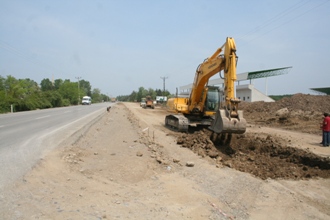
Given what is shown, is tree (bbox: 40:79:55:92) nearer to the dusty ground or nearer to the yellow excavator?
the yellow excavator

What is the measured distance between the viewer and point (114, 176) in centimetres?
601

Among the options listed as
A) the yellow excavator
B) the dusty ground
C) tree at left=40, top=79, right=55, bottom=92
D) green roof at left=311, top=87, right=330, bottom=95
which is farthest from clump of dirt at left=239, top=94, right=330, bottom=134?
tree at left=40, top=79, right=55, bottom=92

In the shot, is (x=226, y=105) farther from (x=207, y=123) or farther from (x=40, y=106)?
(x=40, y=106)

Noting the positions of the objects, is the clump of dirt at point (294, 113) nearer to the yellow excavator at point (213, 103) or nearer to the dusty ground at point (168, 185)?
the yellow excavator at point (213, 103)

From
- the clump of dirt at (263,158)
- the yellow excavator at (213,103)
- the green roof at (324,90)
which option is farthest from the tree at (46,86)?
the clump of dirt at (263,158)

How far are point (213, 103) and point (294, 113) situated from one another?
12.1 metres

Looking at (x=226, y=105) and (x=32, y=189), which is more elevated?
(x=226, y=105)

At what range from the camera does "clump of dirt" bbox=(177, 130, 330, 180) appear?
7.32 m

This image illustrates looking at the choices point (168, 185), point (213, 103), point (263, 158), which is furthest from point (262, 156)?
point (213, 103)

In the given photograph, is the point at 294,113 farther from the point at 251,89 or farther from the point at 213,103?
the point at 251,89

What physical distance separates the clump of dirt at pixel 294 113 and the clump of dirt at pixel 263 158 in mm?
7715

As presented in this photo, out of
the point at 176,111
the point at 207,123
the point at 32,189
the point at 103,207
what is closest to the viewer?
the point at 103,207

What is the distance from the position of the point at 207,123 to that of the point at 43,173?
9925 millimetres

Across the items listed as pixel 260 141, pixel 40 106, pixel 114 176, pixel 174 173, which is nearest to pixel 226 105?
pixel 260 141
